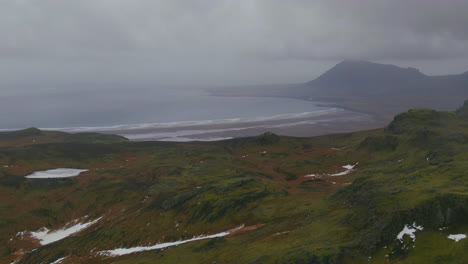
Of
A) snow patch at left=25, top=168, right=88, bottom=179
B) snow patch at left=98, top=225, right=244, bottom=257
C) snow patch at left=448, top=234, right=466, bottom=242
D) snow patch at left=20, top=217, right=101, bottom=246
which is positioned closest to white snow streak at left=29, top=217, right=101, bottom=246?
snow patch at left=20, top=217, right=101, bottom=246

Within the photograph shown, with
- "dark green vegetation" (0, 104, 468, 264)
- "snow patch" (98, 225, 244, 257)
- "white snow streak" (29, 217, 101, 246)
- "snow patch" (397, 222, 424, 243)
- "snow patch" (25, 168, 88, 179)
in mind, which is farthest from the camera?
"snow patch" (25, 168, 88, 179)

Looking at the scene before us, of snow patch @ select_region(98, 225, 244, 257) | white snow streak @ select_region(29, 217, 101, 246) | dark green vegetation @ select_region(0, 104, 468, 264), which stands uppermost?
dark green vegetation @ select_region(0, 104, 468, 264)

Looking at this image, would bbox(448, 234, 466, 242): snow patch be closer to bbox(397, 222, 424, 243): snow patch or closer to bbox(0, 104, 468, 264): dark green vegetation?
bbox(0, 104, 468, 264): dark green vegetation

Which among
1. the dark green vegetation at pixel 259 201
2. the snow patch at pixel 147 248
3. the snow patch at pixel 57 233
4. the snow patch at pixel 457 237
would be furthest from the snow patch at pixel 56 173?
the snow patch at pixel 457 237

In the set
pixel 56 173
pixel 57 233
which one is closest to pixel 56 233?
pixel 57 233

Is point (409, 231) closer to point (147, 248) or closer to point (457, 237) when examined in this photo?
point (457, 237)

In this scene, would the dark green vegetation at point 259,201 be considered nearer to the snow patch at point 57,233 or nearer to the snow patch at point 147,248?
the snow patch at point 147,248
